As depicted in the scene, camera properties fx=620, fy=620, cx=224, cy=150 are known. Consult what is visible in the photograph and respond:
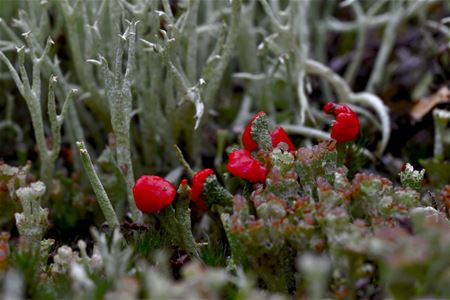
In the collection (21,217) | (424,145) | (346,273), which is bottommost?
(424,145)

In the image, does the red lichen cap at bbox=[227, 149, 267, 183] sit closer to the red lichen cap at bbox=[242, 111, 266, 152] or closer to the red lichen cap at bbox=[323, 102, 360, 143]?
the red lichen cap at bbox=[242, 111, 266, 152]

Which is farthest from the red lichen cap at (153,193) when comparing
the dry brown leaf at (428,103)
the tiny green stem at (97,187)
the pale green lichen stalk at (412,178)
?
the dry brown leaf at (428,103)

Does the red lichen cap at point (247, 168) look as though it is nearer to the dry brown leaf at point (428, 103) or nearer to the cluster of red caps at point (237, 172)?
the cluster of red caps at point (237, 172)

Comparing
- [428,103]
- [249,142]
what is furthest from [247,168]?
[428,103]

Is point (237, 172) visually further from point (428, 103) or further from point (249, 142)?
point (428, 103)

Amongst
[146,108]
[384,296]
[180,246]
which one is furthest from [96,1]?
Answer: [384,296]

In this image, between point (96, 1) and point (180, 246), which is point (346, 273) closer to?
point (180, 246)

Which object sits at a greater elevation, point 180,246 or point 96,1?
point 96,1

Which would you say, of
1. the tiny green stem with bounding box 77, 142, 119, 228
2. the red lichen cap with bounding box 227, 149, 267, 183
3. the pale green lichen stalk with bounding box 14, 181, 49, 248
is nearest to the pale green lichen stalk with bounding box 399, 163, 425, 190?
the red lichen cap with bounding box 227, 149, 267, 183
